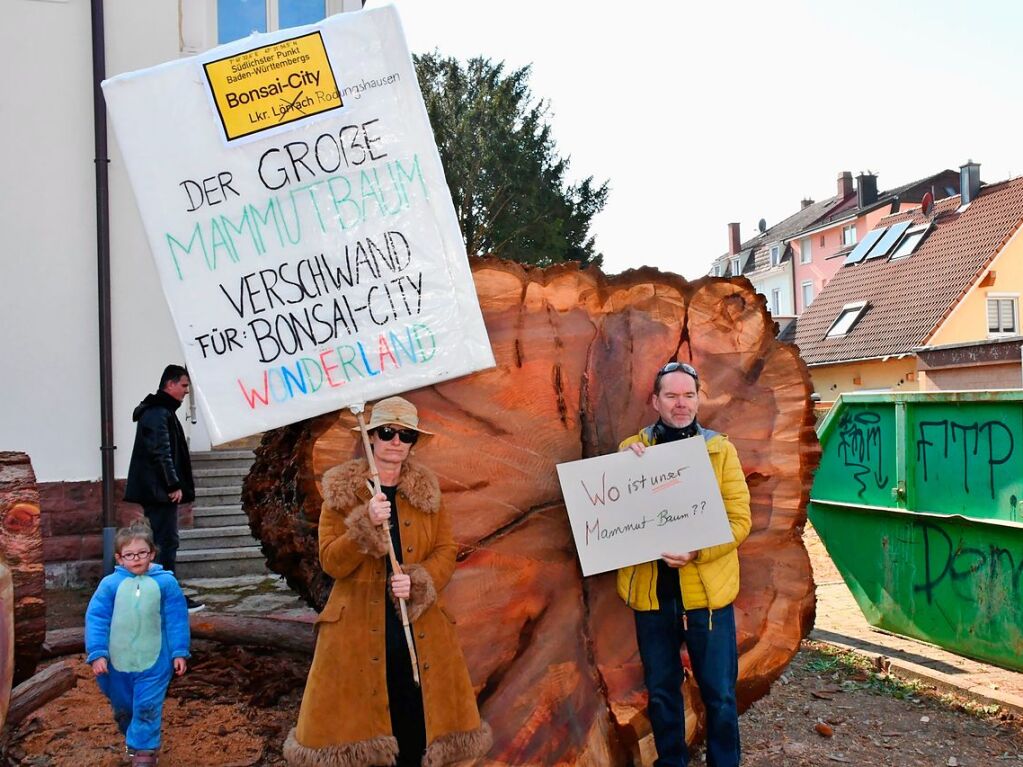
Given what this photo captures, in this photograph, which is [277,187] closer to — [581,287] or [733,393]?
[581,287]

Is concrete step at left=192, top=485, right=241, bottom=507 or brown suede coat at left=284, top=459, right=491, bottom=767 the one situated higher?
brown suede coat at left=284, top=459, right=491, bottom=767

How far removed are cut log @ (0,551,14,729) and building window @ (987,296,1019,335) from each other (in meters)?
26.2

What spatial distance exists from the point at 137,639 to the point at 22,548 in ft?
1.56

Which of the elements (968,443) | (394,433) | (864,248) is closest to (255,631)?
(394,433)

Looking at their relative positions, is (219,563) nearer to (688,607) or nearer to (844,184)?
(688,607)

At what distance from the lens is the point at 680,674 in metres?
3.01

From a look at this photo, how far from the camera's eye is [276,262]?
9.07ft

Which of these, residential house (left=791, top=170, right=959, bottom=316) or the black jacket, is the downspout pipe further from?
residential house (left=791, top=170, right=959, bottom=316)

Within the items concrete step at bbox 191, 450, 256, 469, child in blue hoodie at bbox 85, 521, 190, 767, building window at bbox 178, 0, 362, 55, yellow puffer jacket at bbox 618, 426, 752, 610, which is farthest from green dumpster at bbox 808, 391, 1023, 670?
building window at bbox 178, 0, 362, 55

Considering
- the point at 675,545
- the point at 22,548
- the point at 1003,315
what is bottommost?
the point at 1003,315

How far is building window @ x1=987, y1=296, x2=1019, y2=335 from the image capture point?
25.0 metres

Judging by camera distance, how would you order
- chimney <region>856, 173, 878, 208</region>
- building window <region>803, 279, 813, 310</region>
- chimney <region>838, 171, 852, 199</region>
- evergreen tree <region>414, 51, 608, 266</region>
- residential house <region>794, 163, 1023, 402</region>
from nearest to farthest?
1. evergreen tree <region>414, 51, 608, 266</region>
2. residential house <region>794, 163, 1023, 402</region>
3. chimney <region>856, 173, 878, 208</region>
4. building window <region>803, 279, 813, 310</region>
5. chimney <region>838, 171, 852, 199</region>

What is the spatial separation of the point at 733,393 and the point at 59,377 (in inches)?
202

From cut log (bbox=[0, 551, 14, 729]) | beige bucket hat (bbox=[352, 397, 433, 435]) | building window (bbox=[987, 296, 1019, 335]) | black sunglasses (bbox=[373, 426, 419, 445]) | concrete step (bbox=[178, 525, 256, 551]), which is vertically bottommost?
building window (bbox=[987, 296, 1019, 335])
